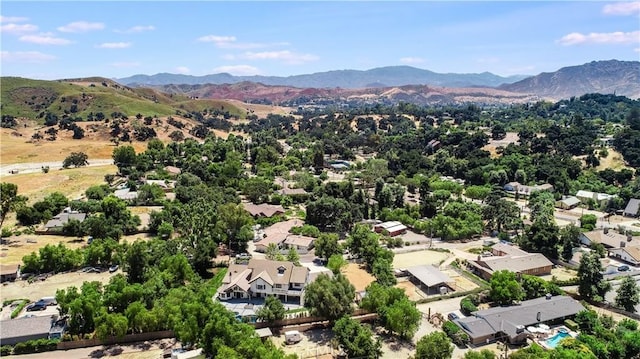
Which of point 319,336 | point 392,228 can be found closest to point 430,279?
point 319,336

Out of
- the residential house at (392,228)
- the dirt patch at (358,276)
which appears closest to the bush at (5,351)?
the dirt patch at (358,276)

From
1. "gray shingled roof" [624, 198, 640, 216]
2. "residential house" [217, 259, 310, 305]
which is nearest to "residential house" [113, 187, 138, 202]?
"residential house" [217, 259, 310, 305]

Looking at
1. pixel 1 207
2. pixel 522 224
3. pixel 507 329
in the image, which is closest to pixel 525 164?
pixel 522 224

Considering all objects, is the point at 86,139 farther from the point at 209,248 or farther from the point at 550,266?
the point at 550,266

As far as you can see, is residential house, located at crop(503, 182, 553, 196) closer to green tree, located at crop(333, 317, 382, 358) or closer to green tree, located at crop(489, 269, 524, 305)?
green tree, located at crop(489, 269, 524, 305)

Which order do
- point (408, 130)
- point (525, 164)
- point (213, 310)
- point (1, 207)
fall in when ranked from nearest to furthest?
point (213, 310) < point (1, 207) < point (525, 164) < point (408, 130)

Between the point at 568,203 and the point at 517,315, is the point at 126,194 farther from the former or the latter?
the point at 568,203
